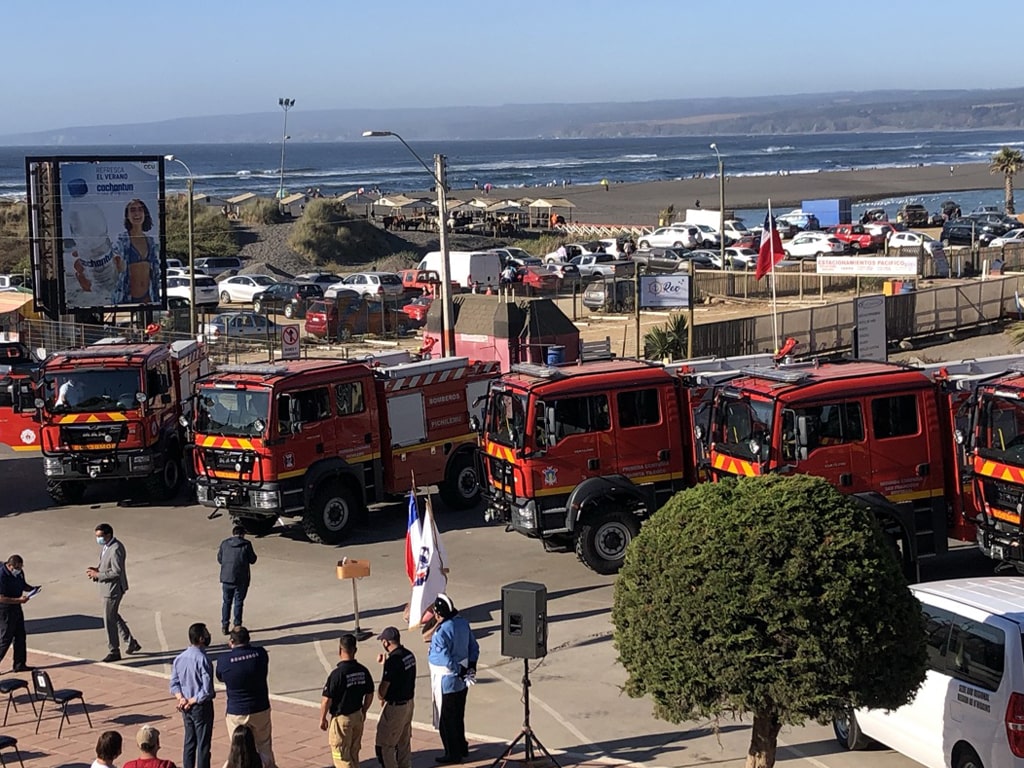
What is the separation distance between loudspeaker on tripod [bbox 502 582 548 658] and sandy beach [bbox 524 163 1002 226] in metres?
98.5

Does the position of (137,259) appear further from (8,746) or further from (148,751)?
(148,751)

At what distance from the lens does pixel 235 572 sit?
1673cm

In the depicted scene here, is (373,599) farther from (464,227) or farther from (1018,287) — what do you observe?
(464,227)

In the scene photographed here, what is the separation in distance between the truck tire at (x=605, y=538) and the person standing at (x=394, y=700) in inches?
293

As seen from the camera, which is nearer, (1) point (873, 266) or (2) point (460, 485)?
(2) point (460, 485)

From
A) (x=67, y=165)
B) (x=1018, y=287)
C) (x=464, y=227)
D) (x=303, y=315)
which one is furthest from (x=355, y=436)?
(x=464, y=227)

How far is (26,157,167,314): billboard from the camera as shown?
37688 millimetres

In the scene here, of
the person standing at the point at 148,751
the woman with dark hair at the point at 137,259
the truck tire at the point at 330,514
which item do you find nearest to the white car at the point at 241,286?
the woman with dark hair at the point at 137,259

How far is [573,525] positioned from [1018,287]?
26148 millimetres

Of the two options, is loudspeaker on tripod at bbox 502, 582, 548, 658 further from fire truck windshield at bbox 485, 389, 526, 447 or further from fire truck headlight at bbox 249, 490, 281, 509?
fire truck headlight at bbox 249, 490, 281, 509

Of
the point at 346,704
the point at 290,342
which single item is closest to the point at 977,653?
the point at 346,704

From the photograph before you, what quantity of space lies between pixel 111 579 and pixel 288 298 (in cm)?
3991

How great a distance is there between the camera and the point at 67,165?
37.8 metres

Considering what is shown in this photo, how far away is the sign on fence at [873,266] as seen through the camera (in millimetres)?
45031
